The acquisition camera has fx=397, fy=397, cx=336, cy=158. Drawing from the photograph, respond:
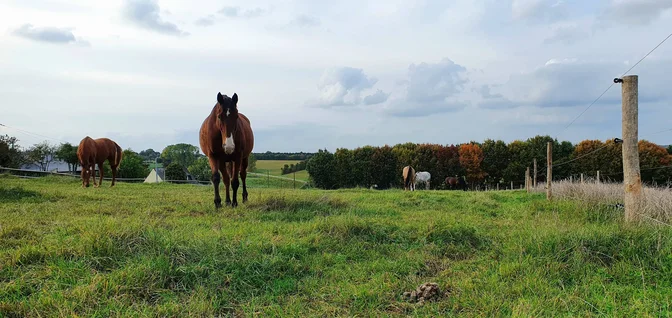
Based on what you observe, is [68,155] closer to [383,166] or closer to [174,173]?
[174,173]

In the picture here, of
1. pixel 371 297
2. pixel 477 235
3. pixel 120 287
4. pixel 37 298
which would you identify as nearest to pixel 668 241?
pixel 477 235

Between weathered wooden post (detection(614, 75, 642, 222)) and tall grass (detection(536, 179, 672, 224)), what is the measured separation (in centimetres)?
17

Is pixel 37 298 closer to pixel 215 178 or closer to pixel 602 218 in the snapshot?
pixel 215 178

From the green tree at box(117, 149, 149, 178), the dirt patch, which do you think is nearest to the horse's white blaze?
the dirt patch

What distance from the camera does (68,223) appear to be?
5.19 meters

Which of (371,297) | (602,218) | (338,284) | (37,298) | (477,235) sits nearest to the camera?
(37,298)

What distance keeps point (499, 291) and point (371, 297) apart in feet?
3.38

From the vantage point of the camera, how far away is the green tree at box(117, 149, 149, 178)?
49.0m

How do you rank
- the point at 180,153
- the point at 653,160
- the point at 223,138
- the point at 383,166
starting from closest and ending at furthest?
the point at 223,138, the point at 653,160, the point at 383,166, the point at 180,153

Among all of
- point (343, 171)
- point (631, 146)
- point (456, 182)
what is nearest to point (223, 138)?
point (631, 146)

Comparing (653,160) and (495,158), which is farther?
(495,158)

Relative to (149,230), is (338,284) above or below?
below

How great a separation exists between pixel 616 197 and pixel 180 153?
213 ft

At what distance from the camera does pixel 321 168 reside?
41875 millimetres
